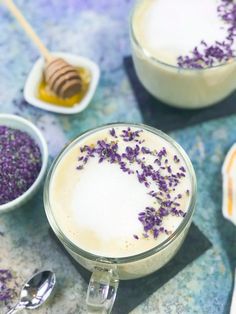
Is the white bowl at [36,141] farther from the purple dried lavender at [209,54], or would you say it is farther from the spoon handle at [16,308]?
the purple dried lavender at [209,54]

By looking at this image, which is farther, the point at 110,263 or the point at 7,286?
the point at 7,286

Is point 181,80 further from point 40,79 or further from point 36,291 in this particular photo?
point 36,291

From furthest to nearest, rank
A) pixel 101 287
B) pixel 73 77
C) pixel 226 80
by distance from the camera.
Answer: pixel 73 77 < pixel 226 80 < pixel 101 287

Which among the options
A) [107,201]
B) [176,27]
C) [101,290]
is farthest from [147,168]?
[176,27]

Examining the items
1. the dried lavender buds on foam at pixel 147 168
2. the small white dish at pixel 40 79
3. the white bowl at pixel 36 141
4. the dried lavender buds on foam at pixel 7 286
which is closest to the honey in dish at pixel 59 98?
the small white dish at pixel 40 79

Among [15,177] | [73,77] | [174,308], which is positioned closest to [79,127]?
[73,77]

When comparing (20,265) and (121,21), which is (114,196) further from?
(121,21)
